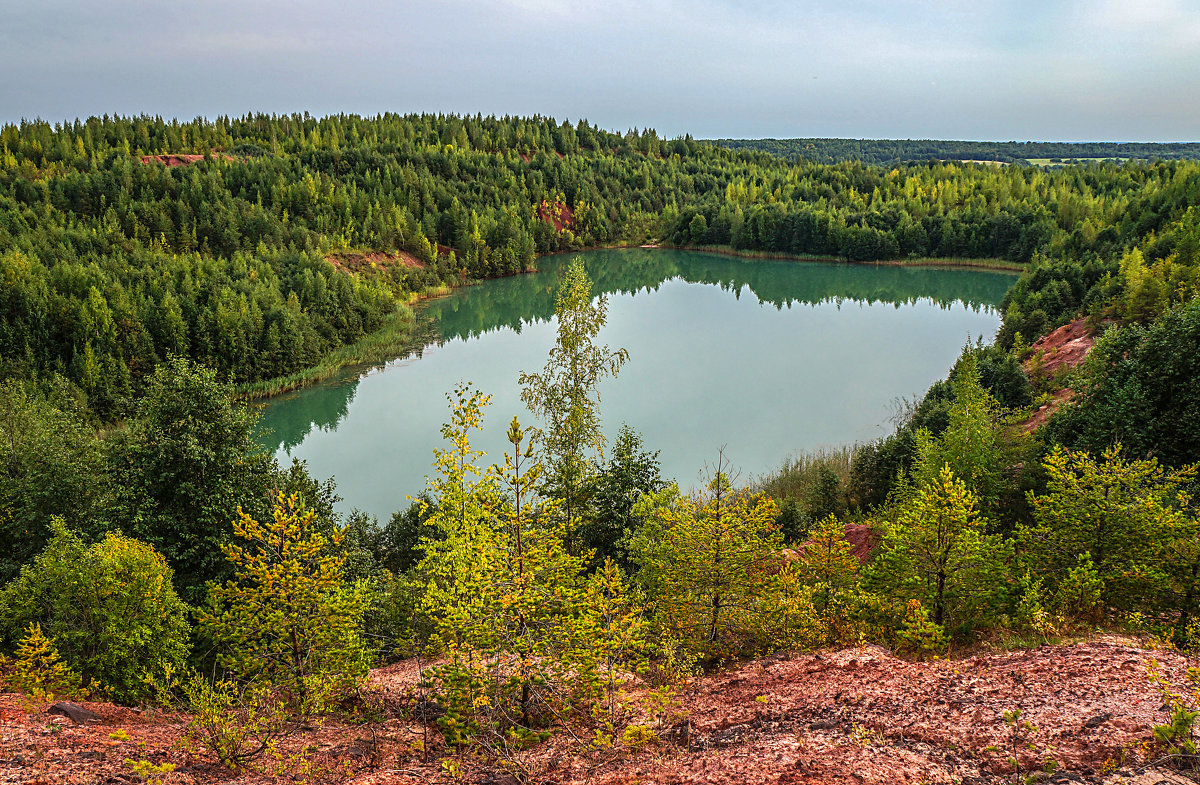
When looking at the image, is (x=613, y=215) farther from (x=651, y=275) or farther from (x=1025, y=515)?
(x=1025, y=515)

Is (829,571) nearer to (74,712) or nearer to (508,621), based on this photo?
(508,621)

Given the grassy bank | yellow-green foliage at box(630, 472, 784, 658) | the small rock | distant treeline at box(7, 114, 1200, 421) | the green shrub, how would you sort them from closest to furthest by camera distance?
the small rock → yellow-green foliage at box(630, 472, 784, 658) → the green shrub → distant treeline at box(7, 114, 1200, 421) → the grassy bank

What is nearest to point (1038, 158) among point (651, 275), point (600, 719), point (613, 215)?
point (613, 215)

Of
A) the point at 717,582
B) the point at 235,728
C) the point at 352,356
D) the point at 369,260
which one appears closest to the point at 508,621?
the point at 235,728

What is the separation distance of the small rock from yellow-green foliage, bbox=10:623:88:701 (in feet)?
1.14

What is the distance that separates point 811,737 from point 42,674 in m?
9.25

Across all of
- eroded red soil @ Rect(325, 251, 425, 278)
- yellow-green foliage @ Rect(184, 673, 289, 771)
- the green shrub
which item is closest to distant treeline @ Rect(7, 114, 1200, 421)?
eroded red soil @ Rect(325, 251, 425, 278)

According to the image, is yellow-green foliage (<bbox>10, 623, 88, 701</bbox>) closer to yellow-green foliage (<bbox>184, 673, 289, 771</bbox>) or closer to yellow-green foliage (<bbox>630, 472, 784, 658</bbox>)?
yellow-green foliage (<bbox>184, 673, 289, 771</bbox>)

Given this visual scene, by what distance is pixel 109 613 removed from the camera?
9.69 m

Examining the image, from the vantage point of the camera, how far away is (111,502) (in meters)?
13.1

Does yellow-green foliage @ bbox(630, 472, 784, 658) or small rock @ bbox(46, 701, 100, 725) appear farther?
yellow-green foliage @ bbox(630, 472, 784, 658)

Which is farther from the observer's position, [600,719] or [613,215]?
[613,215]

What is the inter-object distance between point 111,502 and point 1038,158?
23829 cm

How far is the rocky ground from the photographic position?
5.90m
